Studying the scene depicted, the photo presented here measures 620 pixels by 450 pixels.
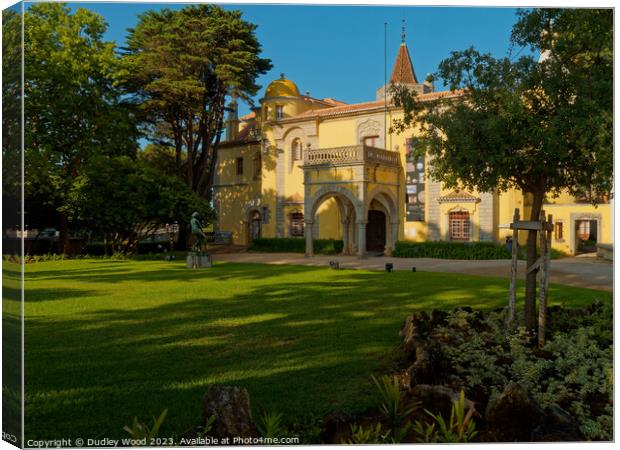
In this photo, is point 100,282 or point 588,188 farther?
point 100,282

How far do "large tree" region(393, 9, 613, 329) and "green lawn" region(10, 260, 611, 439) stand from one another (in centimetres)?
297

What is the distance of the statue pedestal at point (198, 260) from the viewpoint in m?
18.7

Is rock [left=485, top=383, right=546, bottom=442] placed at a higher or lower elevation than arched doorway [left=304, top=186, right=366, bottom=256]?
lower

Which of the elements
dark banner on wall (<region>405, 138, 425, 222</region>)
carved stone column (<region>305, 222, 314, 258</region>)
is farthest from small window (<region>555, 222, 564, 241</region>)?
carved stone column (<region>305, 222, 314, 258</region>)

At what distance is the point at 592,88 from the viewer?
5984 millimetres

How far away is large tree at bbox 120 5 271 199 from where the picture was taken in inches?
406

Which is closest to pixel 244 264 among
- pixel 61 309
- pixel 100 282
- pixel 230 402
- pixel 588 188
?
pixel 100 282

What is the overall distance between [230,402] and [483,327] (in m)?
5.06

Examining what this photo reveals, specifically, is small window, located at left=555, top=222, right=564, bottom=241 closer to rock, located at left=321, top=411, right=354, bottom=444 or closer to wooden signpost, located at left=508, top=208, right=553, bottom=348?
wooden signpost, located at left=508, top=208, right=553, bottom=348

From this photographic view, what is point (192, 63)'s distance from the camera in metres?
14.1

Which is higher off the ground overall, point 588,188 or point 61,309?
point 588,188

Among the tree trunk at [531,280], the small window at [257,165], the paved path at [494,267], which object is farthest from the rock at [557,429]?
the small window at [257,165]

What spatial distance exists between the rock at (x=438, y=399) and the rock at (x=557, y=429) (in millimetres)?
602

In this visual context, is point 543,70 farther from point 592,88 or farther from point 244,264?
point 244,264
